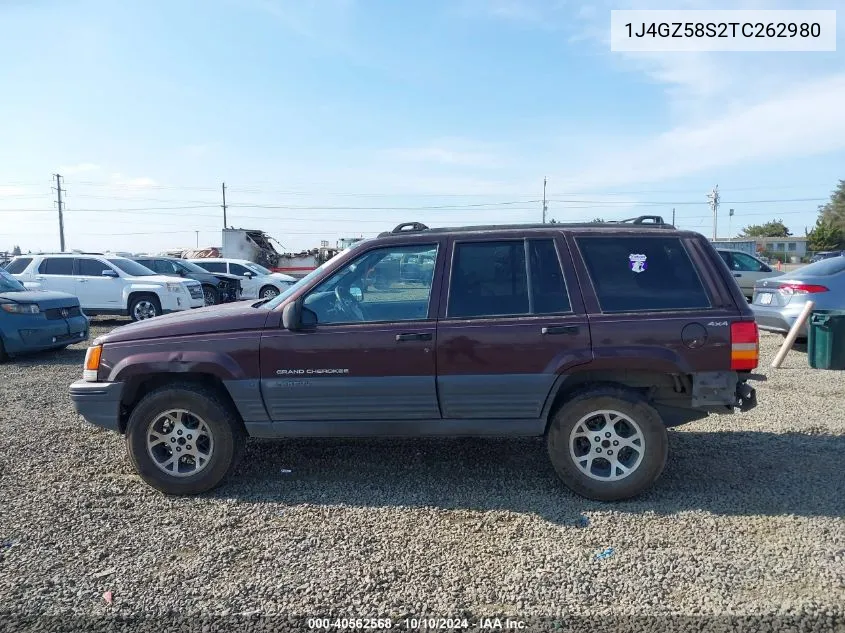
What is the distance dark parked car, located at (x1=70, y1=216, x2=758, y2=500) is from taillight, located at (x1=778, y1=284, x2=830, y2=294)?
232 inches

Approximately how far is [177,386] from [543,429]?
2.61 m

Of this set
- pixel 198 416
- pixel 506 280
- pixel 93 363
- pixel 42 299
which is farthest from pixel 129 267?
pixel 506 280

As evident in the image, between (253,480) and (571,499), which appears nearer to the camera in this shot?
(571,499)

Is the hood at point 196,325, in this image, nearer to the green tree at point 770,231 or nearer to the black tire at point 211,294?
the black tire at point 211,294

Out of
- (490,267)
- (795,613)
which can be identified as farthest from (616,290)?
(795,613)

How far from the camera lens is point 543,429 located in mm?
4352

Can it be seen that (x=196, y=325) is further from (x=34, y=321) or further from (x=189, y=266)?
(x=189, y=266)

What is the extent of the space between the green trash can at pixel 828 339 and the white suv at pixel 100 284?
12423 millimetres

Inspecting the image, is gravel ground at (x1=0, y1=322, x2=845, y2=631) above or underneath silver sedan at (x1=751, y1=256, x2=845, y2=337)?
underneath

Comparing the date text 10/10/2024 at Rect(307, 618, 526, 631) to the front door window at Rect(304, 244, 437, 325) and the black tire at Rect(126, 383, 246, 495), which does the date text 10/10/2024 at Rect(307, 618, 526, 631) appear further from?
the front door window at Rect(304, 244, 437, 325)

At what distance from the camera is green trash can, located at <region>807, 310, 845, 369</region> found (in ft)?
27.4

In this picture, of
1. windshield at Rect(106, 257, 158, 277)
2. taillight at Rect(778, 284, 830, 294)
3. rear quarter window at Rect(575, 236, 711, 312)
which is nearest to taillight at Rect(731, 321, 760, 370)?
rear quarter window at Rect(575, 236, 711, 312)

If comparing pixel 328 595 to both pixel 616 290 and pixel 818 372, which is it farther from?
pixel 818 372

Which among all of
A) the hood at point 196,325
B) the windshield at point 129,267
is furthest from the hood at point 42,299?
the hood at point 196,325
